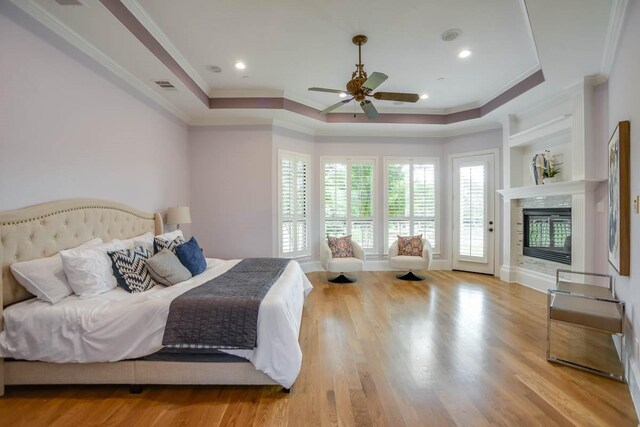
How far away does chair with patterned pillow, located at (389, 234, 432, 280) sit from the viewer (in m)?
5.04

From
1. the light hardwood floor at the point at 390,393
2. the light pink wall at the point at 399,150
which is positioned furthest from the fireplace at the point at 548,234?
the light hardwood floor at the point at 390,393

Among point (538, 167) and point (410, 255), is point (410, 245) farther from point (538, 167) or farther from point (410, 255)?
point (538, 167)

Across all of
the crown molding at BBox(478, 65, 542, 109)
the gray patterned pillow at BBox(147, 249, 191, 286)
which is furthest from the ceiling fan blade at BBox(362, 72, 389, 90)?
the gray patterned pillow at BBox(147, 249, 191, 286)

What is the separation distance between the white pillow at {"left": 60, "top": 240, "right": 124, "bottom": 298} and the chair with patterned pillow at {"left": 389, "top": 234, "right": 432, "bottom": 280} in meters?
4.18

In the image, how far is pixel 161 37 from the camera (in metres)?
2.98

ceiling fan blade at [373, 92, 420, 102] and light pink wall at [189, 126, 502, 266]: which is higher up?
ceiling fan blade at [373, 92, 420, 102]

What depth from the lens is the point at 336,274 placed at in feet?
17.7

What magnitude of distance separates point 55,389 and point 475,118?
6319mm

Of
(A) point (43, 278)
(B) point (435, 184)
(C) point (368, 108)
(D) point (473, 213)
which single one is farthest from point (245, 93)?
(D) point (473, 213)

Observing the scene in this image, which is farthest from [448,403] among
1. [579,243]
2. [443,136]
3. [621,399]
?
[443,136]

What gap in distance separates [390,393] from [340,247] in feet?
10.8

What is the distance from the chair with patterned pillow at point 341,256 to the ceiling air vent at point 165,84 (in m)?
3.34

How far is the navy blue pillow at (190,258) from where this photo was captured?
9.99ft

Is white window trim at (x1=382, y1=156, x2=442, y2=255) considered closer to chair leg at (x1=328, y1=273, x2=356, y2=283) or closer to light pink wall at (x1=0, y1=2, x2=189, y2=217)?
chair leg at (x1=328, y1=273, x2=356, y2=283)
